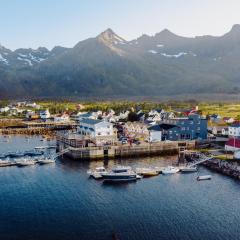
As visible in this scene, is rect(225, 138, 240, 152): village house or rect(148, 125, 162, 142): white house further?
rect(148, 125, 162, 142): white house

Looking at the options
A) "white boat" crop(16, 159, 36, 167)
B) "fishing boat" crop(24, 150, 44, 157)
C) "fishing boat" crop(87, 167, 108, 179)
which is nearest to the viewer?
"fishing boat" crop(87, 167, 108, 179)

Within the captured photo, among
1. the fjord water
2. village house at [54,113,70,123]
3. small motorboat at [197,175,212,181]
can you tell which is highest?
village house at [54,113,70,123]

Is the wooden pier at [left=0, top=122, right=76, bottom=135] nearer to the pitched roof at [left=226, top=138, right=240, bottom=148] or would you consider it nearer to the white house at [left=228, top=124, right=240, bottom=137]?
the white house at [left=228, top=124, right=240, bottom=137]

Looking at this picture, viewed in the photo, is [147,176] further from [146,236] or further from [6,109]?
[6,109]

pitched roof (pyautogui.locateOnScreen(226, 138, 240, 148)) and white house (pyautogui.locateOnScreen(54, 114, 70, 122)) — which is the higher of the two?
white house (pyautogui.locateOnScreen(54, 114, 70, 122))

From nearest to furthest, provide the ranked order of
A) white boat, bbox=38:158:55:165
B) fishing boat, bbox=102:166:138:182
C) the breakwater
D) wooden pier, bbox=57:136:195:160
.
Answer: fishing boat, bbox=102:166:138:182, the breakwater, white boat, bbox=38:158:55:165, wooden pier, bbox=57:136:195:160

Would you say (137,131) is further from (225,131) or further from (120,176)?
(120,176)

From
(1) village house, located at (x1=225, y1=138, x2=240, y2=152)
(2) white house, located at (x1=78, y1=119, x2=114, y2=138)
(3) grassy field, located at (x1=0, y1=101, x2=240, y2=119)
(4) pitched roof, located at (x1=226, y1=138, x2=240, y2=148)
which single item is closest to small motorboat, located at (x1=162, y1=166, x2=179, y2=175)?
(1) village house, located at (x1=225, y1=138, x2=240, y2=152)
